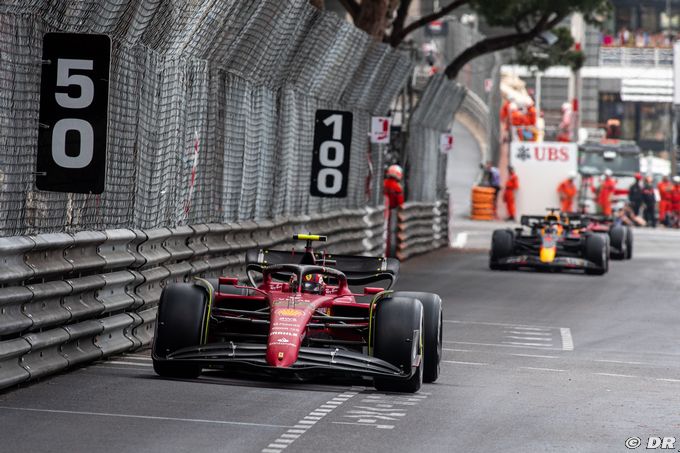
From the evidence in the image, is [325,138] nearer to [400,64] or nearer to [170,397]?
[400,64]

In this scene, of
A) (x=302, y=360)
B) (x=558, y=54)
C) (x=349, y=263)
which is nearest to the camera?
(x=302, y=360)

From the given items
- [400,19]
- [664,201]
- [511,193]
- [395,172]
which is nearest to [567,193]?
[511,193]

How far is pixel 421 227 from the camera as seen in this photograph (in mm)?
31078

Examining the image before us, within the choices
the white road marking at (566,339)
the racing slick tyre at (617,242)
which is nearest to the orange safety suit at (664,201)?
the racing slick tyre at (617,242)

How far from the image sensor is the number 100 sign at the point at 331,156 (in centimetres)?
1817

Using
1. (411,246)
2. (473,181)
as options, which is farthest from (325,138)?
(473,181)

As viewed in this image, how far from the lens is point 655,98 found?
8062cm

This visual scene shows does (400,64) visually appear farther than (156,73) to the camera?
Yes

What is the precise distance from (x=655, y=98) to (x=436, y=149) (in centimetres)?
4962

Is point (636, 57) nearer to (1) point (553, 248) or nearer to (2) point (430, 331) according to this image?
(1) point (553, 248)

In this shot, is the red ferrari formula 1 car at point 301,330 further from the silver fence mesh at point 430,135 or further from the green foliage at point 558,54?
the green foliage at point 558,54

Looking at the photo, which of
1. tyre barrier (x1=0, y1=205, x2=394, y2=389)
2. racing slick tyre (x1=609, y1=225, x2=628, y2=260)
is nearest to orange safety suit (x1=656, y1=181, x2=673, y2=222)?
racing slick tyre (x1=609, y1=225, x2=628, y2=260)

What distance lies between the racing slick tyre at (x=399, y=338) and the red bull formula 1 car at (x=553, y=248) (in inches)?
620
